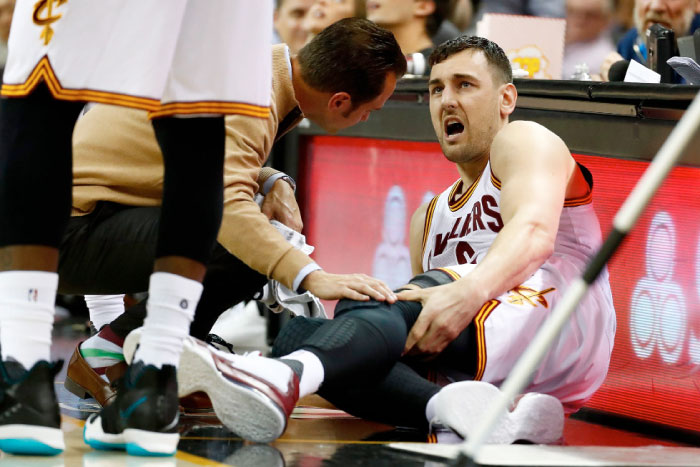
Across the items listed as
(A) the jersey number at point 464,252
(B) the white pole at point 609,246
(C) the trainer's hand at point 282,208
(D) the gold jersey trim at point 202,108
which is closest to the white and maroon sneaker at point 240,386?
(D) the gold jersey trim at point 202,108

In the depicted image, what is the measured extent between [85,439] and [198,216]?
49 cm

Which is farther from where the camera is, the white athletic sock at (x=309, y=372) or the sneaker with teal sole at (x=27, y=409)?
the white athletic sock at (x=309, y=372)

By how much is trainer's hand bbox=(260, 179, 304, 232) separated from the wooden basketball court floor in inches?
20.1

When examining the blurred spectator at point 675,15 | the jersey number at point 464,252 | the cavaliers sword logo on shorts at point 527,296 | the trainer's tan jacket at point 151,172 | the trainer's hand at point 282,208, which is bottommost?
the cavaliers sword logo on shorts at point 527,296

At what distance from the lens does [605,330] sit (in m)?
2.86

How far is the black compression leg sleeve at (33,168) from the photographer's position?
193 cm

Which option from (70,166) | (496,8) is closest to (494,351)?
(70,166)

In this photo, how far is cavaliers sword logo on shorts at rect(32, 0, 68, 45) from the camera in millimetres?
1939

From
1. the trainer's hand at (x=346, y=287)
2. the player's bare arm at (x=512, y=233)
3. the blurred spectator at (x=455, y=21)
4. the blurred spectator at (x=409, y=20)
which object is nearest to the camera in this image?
the trainer's hand at (x=346, y=287)

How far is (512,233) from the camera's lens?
9.00 ft

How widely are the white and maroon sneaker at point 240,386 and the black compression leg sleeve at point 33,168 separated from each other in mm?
322

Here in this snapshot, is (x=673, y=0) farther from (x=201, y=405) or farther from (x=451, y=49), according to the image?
(x=201, y=405)

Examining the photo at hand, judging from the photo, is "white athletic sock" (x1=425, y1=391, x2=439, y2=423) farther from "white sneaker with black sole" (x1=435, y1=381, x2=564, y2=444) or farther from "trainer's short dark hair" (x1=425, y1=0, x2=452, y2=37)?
"trainer's short dark hair" (x1=425, y1=0, x2=452, y2=37)

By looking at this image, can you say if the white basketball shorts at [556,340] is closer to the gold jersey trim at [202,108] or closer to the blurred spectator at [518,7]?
the gold jersey trim at [202,108]
